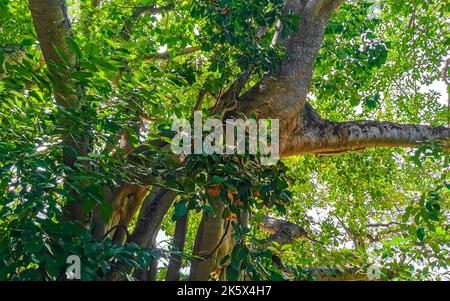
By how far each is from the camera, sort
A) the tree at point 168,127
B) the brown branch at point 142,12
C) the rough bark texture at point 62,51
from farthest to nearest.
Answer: the brown branch at point 142,12, the rough bark texture at point 62,51, the tree at point 168,127

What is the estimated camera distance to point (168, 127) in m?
2.40

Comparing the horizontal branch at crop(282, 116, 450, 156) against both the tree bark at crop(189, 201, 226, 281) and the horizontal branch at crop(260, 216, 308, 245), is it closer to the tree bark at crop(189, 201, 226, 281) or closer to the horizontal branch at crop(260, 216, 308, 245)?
the tree bark at crop(189, 201, 226, 281)

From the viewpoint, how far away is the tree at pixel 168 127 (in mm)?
1835

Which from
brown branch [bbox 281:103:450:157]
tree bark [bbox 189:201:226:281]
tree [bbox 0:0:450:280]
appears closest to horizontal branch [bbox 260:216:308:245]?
tree [bbox 0:0:450:280]

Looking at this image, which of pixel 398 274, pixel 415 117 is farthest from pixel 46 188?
pixel 415 117

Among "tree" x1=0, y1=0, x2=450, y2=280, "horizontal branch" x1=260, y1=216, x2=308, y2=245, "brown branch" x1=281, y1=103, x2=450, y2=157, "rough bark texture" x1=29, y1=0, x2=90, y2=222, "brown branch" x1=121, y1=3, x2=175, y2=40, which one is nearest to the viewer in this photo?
"tree" x1=0, y1=0, x2=450, y2=280

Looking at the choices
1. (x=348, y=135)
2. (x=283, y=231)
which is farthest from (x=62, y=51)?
(x=283, y=231)

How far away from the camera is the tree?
1835mm

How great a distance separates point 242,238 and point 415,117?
475 centimetres

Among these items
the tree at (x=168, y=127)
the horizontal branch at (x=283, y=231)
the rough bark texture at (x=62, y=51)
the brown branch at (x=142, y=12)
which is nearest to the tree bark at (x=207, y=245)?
the tree at (x=168, y=127)

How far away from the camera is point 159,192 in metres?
3.18

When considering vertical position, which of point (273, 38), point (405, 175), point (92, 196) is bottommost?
point (92, 196)

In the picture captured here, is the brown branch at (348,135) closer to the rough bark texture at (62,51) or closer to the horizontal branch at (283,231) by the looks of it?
the horizontal branch at (283,231)

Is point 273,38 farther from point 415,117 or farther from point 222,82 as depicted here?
point 415,117
